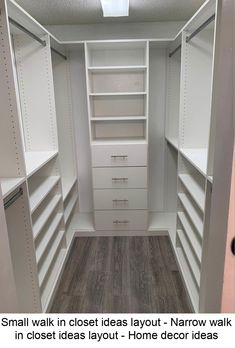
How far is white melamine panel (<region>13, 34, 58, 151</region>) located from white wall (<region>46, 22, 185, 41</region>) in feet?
2.97

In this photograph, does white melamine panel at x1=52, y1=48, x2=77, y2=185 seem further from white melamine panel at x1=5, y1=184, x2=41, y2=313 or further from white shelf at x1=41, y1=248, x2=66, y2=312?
white melamine panel at x1=5, y1=184, x2=41, y2=313

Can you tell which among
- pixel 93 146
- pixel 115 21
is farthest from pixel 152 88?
pixel 93 146

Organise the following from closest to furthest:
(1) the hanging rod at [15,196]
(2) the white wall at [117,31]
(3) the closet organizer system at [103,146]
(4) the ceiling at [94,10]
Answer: (1) the hanging rod at [15,196]
(3) the closet organizer system at [103,146]
(4) the ceiling at [94,10]
(2) the white wall at [117,31]

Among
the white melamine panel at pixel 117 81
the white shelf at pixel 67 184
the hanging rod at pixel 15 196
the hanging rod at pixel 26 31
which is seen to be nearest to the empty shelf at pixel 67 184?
the white shelf at pixel 67 184

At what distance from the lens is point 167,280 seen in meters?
2.36

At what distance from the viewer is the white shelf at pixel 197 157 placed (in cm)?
176

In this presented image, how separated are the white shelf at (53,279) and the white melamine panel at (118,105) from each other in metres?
1.63

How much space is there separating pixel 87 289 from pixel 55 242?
496 millimetres

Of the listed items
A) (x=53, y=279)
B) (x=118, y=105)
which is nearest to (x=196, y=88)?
(x=118, y=105)

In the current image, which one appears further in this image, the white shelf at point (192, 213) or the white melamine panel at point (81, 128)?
the white melamine panel at point (81, 128)

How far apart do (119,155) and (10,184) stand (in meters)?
1.49

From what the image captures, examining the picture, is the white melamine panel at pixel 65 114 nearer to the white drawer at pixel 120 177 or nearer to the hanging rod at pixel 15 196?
the white drawer at pixel 120 177
